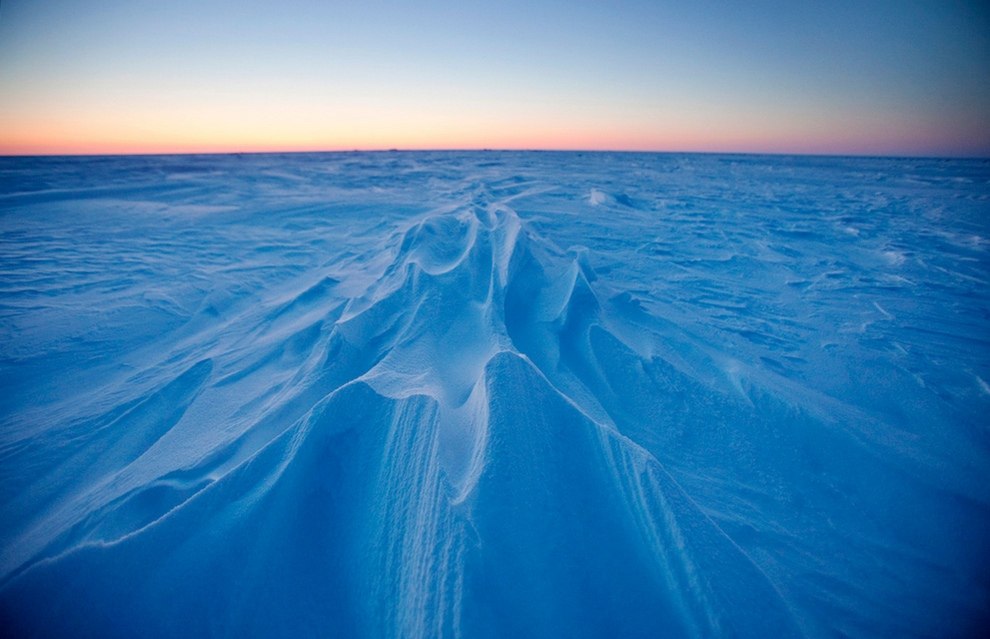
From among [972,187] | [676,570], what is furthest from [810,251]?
[972,187]

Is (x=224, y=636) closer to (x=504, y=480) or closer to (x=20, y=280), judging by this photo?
(x=504, y=480)

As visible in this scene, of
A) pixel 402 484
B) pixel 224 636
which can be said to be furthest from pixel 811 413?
pixel 224 636

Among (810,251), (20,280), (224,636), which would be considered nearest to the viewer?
(224,636)

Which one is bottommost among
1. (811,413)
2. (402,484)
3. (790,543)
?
(790,543)

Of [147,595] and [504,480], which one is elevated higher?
[504,480]

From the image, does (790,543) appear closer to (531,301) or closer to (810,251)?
(531,301)

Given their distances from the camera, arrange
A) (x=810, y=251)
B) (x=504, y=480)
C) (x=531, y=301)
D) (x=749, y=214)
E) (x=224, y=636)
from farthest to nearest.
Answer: (x=749, y=214), (x=810, y=251), (x=531, y=301), (x=504, y=480), (x=224, y=636)

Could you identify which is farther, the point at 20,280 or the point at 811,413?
the point at 20,280
